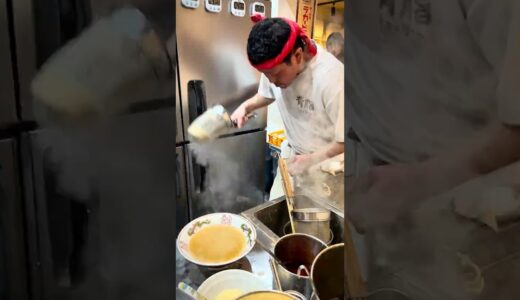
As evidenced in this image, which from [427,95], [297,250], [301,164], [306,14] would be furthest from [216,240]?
[306,14]

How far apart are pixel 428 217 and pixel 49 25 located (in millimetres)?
333

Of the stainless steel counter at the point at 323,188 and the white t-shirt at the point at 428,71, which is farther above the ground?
the white t-shirt at the point at 428,71

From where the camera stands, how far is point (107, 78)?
1.19 feet

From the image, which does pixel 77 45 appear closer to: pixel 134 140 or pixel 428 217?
pixel 134 140

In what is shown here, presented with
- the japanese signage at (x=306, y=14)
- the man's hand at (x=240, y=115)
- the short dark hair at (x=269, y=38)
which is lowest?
the man's hand at (x=240, y=115)

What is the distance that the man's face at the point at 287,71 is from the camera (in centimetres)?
190

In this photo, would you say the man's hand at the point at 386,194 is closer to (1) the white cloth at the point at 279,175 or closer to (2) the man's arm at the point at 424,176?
(2) the man's arm at the point at 424,176

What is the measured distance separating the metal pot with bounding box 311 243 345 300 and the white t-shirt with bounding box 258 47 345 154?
3.25 feet

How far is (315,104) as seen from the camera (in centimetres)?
199

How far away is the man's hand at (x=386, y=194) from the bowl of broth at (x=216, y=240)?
774 millimetres

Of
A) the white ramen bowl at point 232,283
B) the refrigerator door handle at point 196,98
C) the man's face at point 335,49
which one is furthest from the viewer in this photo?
the man's face at point 335,49

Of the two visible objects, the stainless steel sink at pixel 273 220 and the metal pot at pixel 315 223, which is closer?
the metal pot at pixel 315 223

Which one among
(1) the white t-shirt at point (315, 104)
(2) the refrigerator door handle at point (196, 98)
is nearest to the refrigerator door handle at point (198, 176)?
(2) the refrigerator door handle at point (196, 98)

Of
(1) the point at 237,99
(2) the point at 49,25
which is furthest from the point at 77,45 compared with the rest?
(1) the point at 237,99
